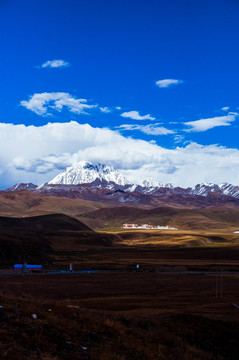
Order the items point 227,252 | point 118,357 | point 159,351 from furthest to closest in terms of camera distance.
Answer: point 227,252, point 159,351, point 118,357

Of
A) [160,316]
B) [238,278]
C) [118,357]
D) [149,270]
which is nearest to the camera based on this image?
[118,357]

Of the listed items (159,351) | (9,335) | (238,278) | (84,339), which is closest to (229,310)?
(159,351)

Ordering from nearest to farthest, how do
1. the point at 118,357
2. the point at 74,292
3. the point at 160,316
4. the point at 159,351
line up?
the point at 118,357, the point at 159,351, the point at 160,316, the point at 74,292

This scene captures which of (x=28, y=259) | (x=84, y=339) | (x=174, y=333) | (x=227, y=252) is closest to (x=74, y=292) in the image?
(x=174, y=333)

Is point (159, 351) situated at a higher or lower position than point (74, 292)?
higher

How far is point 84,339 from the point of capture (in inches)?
693

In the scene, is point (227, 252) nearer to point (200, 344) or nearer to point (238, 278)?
point (238, 278)

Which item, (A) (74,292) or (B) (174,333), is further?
(A) (74,292)

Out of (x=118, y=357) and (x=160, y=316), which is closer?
(x=118, y=357)

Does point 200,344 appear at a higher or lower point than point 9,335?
lower

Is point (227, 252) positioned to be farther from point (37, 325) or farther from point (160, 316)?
point (37, 325)

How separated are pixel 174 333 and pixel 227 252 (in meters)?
100

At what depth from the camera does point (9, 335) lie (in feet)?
51.5

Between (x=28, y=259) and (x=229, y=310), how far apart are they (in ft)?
217
